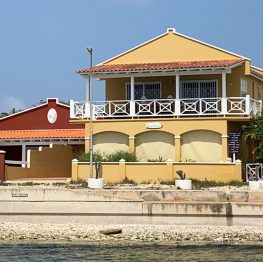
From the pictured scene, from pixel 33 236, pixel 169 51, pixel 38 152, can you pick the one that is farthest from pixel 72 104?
pixel 33 236

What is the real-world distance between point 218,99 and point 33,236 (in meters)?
14.1

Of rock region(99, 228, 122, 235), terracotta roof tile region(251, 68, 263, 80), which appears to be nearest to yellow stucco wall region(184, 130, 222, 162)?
terracotta roof tile region(251, 68, 263, 80)

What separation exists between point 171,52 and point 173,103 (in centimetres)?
406

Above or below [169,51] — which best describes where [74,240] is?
below

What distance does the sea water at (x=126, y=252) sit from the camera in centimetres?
2470

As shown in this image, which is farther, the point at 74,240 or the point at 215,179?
the point at 215,179

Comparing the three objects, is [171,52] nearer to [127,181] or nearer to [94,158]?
[94,158]

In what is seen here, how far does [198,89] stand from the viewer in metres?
41.5

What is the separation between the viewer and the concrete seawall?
3097 cm

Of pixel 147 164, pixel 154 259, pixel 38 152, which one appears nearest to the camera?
pixel 154 259

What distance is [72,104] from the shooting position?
136ft

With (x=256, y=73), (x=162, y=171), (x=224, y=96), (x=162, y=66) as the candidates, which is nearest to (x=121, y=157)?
(x=162, y=171)

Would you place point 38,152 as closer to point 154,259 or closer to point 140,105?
point 140,105

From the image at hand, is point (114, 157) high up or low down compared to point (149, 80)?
down
